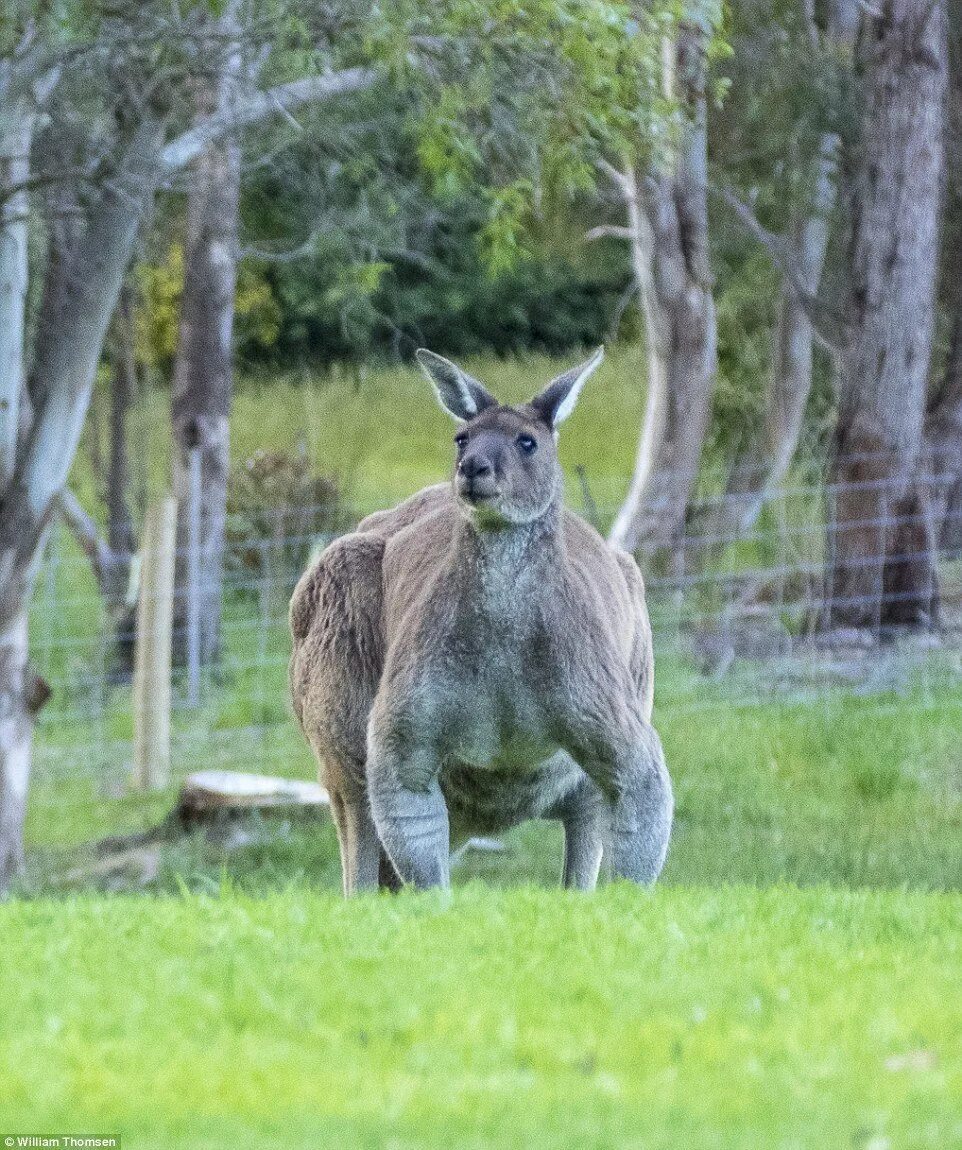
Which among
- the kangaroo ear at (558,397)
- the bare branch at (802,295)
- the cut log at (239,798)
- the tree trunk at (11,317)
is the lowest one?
the cut log at (239,798)

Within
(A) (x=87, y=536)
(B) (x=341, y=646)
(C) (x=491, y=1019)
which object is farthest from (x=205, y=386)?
(C) (x=491, y=1019)

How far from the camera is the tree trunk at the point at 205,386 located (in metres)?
19.2

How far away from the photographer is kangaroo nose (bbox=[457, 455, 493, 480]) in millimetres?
7277

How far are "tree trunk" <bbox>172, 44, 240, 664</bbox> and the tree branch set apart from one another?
5941 mm

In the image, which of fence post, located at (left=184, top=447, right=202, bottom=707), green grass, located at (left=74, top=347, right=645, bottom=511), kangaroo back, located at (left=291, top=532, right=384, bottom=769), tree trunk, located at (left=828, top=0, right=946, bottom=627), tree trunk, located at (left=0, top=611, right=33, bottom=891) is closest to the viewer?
kangaroo back, located at (left=291, top=532, right=384, bottom=769)

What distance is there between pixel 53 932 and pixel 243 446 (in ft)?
65.9

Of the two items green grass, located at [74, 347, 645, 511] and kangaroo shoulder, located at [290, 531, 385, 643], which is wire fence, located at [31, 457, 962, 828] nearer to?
kangaroo shoulder, located at [290, 531, 385, 643]

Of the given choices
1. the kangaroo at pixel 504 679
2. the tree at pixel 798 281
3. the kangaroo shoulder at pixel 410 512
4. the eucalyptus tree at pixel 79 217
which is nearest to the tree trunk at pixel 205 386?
the tree at pixel 798 281

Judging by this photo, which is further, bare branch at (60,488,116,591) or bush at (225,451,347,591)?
bush at (225,451,347,591)

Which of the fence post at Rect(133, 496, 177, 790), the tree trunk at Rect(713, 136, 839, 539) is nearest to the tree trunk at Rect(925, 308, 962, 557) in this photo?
the tree trunk at Rect(713, 136, 839, 539)

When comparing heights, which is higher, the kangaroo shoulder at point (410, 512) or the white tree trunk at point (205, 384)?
the white tree trunk at point (205, 384)

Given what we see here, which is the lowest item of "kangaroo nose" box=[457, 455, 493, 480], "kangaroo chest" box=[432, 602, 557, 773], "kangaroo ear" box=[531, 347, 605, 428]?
"kangaroo chest" box=[432, 602, 557, 773]

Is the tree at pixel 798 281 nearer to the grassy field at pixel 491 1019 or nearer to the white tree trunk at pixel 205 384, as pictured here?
the white tree trunk at pixel 205 384

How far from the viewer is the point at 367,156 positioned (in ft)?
50.0
